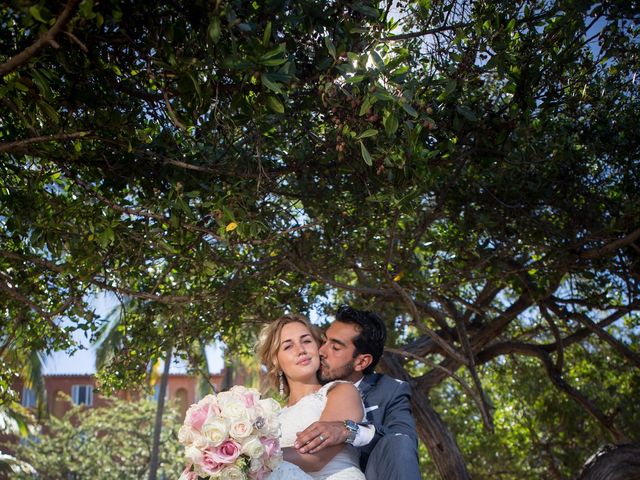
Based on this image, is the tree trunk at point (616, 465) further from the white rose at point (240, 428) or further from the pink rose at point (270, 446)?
the white rose at point (240, 428)

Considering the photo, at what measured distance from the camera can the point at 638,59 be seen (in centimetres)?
576

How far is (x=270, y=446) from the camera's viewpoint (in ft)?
11.9

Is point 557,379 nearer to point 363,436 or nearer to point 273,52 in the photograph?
point 363,436

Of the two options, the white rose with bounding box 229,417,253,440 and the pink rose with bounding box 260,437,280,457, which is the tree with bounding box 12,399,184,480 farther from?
the white rose with bounding box 229,417,253,440

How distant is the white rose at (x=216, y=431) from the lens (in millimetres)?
3496

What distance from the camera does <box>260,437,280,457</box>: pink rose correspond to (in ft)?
11.8

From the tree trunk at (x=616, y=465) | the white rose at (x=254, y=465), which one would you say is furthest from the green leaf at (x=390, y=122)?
the tree trunk at (x=616, y=465)

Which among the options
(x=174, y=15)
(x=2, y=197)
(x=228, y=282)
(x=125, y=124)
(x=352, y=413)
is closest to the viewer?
(x=174, y=15)

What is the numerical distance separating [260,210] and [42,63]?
2123mm

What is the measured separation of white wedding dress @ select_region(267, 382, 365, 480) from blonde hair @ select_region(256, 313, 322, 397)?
14.2 inches

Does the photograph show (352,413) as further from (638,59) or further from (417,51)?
(638,59)

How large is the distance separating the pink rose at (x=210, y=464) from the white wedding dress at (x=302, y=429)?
1.40 ft

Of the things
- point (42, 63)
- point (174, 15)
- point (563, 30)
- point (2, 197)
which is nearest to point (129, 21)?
point (174, 15)

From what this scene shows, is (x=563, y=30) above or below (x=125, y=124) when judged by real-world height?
above
